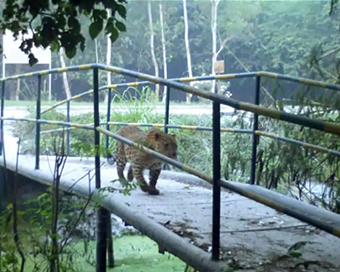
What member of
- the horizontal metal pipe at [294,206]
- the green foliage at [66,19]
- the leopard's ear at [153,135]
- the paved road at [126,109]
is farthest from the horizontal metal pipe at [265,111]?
the paved road at [126,109]

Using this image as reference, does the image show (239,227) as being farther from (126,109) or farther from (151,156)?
(126,109)

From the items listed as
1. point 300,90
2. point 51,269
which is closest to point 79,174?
point 300,90

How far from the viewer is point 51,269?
8.81 feet

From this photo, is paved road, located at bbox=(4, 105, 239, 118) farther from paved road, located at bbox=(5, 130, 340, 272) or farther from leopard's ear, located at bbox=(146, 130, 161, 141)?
leopard's ear, located at bbox=(146, 130, 161, 141)

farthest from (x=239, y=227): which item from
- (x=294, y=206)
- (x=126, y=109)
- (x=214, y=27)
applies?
(x=214, y=27)

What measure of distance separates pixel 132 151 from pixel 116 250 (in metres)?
2.23

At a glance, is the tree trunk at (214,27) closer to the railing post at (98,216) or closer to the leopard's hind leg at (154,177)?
the leopard's hind leg at (154,177)

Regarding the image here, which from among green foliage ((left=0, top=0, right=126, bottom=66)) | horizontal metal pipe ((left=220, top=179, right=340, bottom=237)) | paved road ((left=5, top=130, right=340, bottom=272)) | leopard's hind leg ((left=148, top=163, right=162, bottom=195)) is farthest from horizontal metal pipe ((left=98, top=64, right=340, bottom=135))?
leopard's hind leg ((left=148, top=163, right=162, bottom=195))

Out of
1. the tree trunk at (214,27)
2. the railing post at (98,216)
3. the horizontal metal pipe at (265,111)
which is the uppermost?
the tree trunk at (214,27)

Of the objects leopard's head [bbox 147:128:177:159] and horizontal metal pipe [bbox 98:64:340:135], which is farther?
leopard's head [bbox 147:128:177:159]

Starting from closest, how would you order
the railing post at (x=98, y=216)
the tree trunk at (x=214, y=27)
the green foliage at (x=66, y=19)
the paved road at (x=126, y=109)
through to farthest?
the green foliage at (x=66, y=19)
the railing post at (x=98, y=216)
the paved road at (x=126, y=109)
the tree trunk at (x=214, y=27)

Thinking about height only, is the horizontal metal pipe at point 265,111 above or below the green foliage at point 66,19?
below

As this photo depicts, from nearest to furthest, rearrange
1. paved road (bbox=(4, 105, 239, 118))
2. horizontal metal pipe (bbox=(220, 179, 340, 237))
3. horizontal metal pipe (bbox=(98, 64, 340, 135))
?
horizontal metal pipe (bbox=(98, 64, 340, 135))
horizontal metal pipe (bbox=(220, 179, 340, 237))
paved road (bbox=(4, 105, 239, 118))

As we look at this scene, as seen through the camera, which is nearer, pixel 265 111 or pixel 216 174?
pixel 265 111
